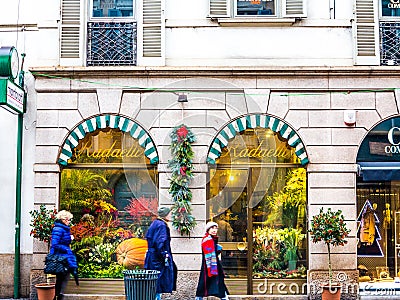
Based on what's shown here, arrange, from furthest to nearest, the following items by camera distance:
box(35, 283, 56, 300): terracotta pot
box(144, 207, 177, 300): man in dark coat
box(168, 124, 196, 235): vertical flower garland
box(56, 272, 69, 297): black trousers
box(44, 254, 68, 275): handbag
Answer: box(168, 124, 196, 235): vertical flower garland → box(56, 272, 69, 297): black trousers → box(35, 283, 56, 300): terracotta pot → box(44, 254, 68, 275): handbag → box(144, 207, 177, 300): man in dark coat

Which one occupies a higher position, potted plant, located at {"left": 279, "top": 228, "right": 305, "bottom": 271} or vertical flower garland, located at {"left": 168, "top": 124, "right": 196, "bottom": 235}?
vertical flower garland, located at {"left": 168, "top": 124, "right": 196, "bottom": 235}

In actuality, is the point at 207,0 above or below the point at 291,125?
above

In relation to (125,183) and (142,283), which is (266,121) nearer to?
(125,183)

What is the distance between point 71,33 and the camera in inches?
573

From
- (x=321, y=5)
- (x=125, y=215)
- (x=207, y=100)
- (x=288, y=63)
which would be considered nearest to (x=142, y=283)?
(x=125, y=215)

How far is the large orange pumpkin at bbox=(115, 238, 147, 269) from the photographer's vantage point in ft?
47.3

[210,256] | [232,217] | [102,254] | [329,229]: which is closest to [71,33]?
[102,254]

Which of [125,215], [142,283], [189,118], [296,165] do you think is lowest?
[142,283]

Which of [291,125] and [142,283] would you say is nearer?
[142,283]

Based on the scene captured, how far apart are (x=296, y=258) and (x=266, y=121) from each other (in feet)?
9.17

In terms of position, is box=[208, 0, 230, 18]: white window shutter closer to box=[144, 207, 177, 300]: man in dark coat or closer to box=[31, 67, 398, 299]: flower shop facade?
box=[31, 67, 398, 299]: flower shop facade

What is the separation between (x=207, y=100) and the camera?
14430mm

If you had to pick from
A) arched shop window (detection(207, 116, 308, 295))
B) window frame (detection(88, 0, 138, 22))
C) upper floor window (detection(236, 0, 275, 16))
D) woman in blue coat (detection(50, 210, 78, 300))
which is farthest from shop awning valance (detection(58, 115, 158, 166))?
upper floor window (detection(236, 0, 275, 16))

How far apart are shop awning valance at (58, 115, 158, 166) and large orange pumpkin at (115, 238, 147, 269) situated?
1695mm
